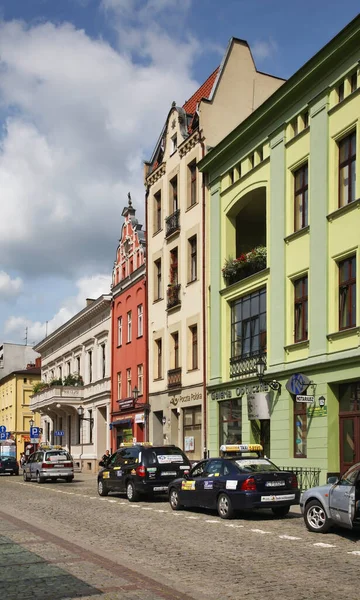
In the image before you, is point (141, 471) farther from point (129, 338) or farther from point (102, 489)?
point (129, 338)

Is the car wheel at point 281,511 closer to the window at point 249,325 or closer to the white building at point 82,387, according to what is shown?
the window at point 249,325

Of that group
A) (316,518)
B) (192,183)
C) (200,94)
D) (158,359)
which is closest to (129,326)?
(158,359)

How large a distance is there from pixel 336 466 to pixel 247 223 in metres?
12.6

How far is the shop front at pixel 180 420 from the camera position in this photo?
33500 millimetres

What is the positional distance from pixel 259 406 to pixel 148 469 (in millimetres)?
5077

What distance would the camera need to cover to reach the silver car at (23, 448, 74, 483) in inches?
1501

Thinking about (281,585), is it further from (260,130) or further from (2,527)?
(260,130)

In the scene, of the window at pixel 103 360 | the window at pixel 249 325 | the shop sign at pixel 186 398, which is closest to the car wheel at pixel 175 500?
the window at pixel 249 325

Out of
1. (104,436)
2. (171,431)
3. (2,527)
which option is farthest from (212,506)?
(104,436)

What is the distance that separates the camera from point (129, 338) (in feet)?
145

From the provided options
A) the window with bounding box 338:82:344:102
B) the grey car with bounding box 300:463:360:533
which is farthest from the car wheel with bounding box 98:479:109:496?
the window with bounding box 338:82:344:102

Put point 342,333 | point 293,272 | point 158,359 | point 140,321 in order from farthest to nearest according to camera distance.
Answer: point 140,321 → point 158,359 → point 293,272 → point 342,333

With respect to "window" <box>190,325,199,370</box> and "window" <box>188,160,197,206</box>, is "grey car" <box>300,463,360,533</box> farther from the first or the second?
"window" <box>188,160,197,206</box>

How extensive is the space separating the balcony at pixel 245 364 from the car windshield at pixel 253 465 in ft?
30.7
